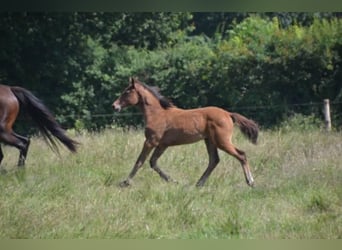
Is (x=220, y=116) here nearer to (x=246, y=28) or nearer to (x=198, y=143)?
(x=198, y=143)

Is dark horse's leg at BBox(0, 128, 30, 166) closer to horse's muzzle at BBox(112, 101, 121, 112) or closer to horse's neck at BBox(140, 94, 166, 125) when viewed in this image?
horse's muzzle at BBox(112, 101, 121, 112)

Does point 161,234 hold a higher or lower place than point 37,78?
lower

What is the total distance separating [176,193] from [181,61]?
1014 mm

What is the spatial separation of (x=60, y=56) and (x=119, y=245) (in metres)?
1.51

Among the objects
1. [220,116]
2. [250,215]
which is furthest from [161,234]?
[220,116]

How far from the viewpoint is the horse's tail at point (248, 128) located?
472cm

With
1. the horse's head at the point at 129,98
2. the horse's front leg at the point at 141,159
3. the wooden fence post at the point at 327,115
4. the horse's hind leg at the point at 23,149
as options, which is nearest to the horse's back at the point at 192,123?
the horse's front leg at the point at 141,159

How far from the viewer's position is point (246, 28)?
495 centimetres

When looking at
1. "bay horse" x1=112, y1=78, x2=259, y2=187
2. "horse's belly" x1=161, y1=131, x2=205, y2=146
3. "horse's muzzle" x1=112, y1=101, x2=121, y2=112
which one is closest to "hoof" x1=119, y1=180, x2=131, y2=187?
"bay horse" x1=112, y1=78, x2=259, y2=187

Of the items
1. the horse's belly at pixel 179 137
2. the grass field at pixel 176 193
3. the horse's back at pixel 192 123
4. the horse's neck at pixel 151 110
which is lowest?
the grass field at pixel 176 193

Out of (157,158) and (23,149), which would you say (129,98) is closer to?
(157,158)

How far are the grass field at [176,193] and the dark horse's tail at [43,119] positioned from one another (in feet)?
0.24

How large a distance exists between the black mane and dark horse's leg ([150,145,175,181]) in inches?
10.6

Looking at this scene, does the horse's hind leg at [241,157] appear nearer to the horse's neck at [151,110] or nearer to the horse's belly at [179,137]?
the horse's belly at [179,137]
